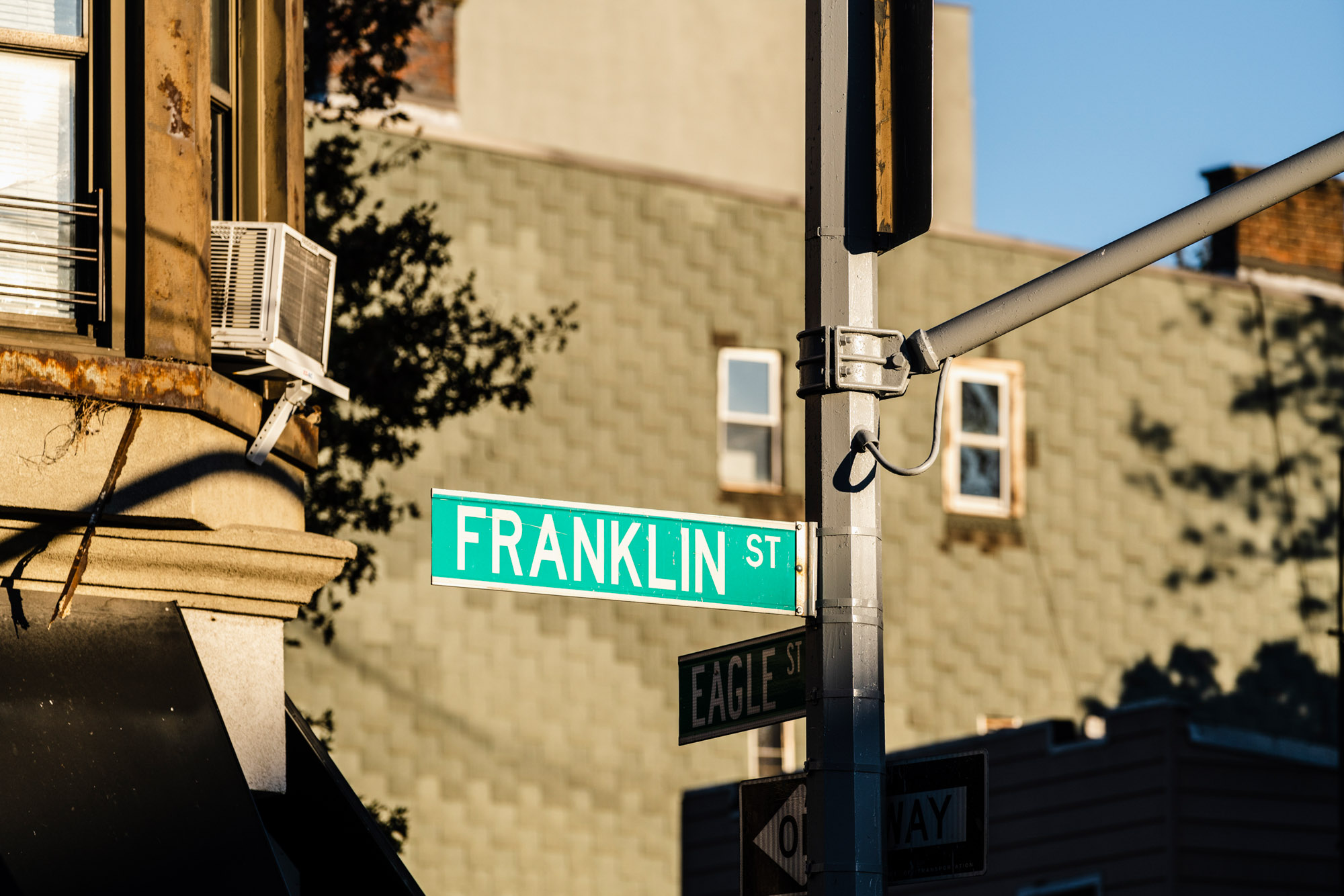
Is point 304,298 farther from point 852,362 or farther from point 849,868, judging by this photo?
point 849,868

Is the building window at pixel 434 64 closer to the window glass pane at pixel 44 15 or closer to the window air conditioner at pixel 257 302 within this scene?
the window air conditioner at pixel 257 302

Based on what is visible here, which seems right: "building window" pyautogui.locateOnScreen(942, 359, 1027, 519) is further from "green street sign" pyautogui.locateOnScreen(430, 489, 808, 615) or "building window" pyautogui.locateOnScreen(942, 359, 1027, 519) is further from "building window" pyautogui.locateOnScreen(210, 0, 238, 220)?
"green street sign" pyautogui.locateOnScreen(430, 489, 808, 615)

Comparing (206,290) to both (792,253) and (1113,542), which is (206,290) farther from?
(1113,542)

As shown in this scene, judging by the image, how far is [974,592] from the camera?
76.0 ft

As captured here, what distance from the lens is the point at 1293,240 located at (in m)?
25.9

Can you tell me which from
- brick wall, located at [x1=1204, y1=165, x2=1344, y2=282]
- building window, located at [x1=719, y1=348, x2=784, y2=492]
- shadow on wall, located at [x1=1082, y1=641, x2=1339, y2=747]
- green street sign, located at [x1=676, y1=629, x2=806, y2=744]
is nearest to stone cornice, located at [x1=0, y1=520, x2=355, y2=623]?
green street sign, located at [x1=676, y1=629, x2=806, y2=744]

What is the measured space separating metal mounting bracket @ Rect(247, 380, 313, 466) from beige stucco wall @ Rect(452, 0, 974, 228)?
1915 centimetres

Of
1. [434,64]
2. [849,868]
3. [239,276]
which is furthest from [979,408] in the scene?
[849,868]

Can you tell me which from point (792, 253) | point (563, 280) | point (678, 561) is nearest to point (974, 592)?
point (792, 253)

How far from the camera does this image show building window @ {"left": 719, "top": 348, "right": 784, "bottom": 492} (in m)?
22.1

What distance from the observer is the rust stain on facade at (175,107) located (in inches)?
359

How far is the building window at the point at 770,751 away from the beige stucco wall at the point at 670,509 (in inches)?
7.2

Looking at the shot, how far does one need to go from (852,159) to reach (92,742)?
3789mm

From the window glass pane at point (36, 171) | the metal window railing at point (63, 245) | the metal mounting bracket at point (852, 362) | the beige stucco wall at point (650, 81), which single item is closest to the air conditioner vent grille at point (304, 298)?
the metal window railing at point (63, 245)
